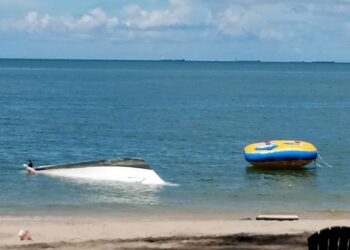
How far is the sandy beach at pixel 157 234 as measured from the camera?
58.6ft

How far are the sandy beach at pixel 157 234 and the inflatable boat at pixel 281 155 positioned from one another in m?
12.6

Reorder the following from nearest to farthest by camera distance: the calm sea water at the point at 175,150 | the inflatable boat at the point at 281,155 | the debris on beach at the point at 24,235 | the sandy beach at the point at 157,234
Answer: the sandy beach at the point at 157,234 < the debris on beach at the point at 24,235 < the calm sea water at the point at 175,150 < the inflatable boat at the point at 281,155

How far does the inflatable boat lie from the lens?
36.5 meters

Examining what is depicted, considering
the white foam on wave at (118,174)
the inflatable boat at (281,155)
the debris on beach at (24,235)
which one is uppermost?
the inflatable boat at (281,155)

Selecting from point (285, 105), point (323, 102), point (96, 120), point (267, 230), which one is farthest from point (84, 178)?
point (323, 102)

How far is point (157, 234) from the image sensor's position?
63.9 ft

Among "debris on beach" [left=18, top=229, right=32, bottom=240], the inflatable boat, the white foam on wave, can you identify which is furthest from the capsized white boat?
"debris on beach" [left=18, top=229, right=32, bottom=240]

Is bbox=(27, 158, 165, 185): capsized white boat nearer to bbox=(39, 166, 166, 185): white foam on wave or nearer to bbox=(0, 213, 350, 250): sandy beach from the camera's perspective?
bbox=(39, 166, 166, 185): white foam on wave

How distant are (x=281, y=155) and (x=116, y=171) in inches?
323

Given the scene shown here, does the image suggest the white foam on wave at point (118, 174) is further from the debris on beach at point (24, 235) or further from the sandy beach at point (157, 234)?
the debris on beach at point (24, 235)

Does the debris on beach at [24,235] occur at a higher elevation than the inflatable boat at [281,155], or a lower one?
lower

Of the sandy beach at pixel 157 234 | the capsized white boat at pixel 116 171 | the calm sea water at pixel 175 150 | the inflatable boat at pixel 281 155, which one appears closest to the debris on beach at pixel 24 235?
the sandy beach at pixel 157 234

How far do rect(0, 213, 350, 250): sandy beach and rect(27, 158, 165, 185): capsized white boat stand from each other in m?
7.98

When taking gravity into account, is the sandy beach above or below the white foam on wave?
below
